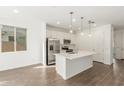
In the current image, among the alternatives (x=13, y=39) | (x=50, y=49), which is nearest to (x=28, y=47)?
(x=13, y=39)

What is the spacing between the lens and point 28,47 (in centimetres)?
665

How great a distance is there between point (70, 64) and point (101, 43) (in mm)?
3949

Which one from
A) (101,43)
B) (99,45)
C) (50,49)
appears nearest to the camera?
(50,49)

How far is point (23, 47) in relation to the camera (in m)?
6.48

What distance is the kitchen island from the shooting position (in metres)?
4.14

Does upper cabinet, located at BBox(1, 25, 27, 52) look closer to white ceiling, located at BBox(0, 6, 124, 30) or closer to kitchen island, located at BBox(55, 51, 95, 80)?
white ceiling, located at BBox(0, 6, 124, 30)

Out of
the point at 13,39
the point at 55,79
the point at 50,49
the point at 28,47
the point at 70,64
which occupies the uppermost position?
the point at 13,39

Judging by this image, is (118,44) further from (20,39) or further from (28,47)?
(20,39)

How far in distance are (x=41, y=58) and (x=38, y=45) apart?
3.05 ft

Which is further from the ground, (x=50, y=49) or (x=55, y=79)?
(x=50, y=49)

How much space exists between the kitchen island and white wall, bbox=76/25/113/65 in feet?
6.59
